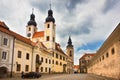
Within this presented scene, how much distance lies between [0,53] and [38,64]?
738 inches

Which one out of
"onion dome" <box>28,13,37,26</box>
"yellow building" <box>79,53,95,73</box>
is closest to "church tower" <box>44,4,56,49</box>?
"onion dome" <box>28,13,37,26</box>

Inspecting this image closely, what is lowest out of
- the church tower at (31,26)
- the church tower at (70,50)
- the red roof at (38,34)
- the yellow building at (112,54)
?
the yellow building at (112,54)

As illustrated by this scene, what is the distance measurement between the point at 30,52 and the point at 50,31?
23.0 metres

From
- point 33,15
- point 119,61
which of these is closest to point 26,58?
point 119,61

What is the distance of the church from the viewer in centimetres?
3331

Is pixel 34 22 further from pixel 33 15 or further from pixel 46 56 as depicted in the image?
pixel 46 56

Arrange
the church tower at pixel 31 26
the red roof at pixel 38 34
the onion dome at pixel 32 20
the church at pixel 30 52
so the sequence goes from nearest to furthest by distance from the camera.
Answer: the church at pixel 30 52 < the red roof at pixel 38 34 < the onion dome at pixel 32 20 < the church tower at pixel 31 26

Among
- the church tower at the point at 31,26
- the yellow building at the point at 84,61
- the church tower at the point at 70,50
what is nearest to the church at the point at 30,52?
the church tower at the point at 31,26

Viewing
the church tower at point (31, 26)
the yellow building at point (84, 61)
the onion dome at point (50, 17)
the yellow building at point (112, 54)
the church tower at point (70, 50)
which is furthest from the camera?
the yellow building at point (84, 61)

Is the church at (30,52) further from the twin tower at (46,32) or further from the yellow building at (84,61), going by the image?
the yellow building at (84,61)

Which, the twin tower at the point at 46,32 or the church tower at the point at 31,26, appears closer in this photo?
the twin tower at the point at 46,32

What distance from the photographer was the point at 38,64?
49.1 meters

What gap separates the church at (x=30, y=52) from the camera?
33.3 metres

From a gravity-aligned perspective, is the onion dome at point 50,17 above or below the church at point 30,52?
above
